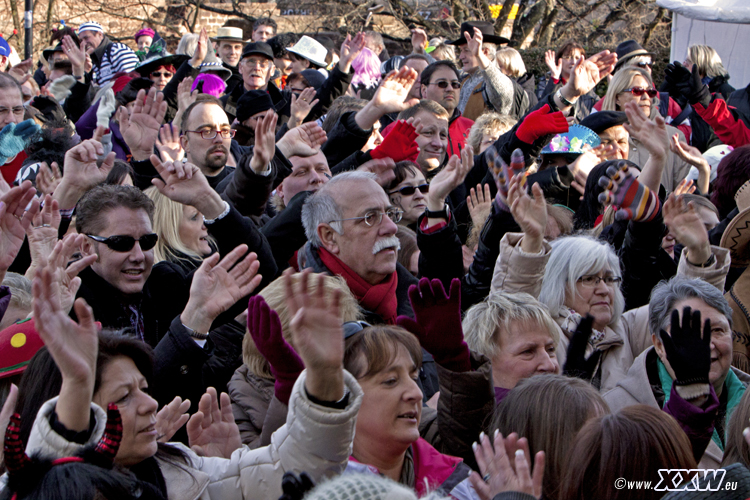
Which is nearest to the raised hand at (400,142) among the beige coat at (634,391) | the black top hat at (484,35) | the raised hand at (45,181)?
the raised hand at (45,181)

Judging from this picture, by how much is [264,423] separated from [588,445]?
3.61ft

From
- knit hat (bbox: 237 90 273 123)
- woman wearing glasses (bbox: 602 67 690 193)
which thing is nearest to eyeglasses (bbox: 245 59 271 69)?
knit hat (bbox: 237 90 273 123)

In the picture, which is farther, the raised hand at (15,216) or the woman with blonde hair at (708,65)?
the woman with blonde hair at (708,65)

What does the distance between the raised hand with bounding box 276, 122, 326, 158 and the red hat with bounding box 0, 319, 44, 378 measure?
86.8 inches

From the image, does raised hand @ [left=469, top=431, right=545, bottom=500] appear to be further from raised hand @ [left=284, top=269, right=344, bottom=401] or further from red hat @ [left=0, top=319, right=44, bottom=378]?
red hat @ [left=0, top=319, right=44, bottom=378]

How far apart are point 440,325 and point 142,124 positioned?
2.48m

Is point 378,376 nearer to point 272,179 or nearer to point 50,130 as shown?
point 272,179

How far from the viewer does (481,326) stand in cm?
322

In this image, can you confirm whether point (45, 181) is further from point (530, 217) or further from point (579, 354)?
point (579, 354)

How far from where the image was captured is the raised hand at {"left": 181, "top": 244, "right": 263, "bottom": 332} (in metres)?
2.93

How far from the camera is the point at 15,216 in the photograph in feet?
10.0

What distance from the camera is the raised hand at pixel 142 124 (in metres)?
4.42

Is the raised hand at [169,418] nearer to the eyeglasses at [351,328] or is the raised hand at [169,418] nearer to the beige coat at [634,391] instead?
the eyeglasses at [351,328]

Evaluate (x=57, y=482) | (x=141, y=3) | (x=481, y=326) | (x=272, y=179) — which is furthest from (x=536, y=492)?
(x=141, y=3)
